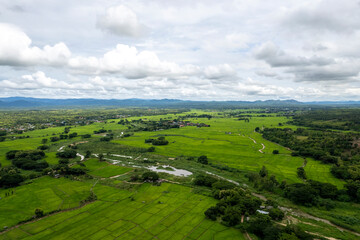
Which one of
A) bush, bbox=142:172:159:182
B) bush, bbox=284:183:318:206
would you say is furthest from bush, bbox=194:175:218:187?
bush, bbox=284:183:318:206

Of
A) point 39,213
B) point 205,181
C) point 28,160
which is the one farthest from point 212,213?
point 28,160

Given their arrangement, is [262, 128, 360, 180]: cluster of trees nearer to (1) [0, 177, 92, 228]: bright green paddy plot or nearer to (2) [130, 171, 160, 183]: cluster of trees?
(2) [130, 171, 160, 183]: cluster of trees

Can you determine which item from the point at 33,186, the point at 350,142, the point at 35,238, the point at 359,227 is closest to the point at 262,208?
the point at 359,227

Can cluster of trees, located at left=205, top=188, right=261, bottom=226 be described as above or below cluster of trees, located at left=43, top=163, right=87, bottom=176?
above

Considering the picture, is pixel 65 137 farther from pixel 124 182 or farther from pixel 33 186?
pixel 124 182

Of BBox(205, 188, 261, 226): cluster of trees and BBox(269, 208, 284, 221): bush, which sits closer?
BBox(205, 188, 261, 226): cluster of trees

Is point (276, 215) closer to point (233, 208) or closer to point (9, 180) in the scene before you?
point (233, 208)

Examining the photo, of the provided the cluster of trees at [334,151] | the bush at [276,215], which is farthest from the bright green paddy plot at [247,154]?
the bush at [276,215]
